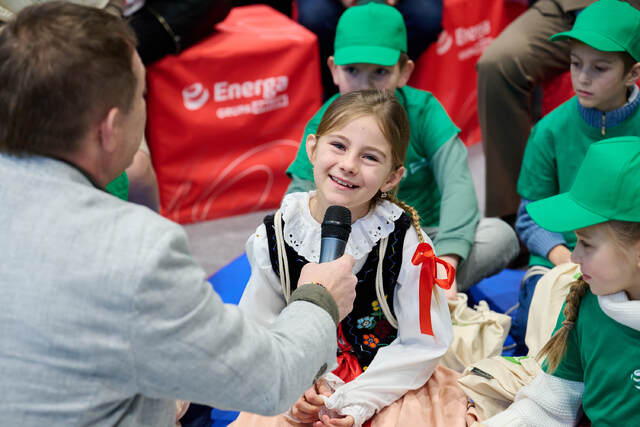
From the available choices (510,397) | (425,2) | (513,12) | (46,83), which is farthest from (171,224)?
(513,12)

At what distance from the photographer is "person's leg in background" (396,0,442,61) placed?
3.23 meters

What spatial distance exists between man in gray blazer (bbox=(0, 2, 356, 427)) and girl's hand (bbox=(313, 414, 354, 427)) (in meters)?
0.47

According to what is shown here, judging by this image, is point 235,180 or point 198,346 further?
point 235,180

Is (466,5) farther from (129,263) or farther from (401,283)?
(129,263)

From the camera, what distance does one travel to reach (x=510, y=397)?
1.57m

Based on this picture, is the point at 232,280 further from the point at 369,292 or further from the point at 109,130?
the point at 109,130

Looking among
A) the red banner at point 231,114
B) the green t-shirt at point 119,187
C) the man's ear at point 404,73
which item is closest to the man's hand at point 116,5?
the red banner at point 231,114

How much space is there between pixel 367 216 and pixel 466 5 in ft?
7.47

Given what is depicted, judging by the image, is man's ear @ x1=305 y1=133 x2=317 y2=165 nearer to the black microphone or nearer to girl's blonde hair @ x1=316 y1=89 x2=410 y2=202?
girl's blonde hair @ x1=316 y1=89 x2=410 y2=202

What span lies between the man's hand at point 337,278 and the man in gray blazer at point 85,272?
Answer: 20cm

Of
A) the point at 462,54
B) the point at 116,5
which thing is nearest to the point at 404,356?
the point at 116,5

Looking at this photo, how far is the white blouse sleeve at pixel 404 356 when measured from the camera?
1.52m

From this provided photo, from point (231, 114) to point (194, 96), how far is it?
0.58ft

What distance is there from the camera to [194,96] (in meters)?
3.04
